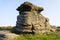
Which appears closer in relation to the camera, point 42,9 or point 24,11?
point 24,11

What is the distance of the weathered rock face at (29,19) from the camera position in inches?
772

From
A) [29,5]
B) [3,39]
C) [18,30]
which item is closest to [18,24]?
[18,30]

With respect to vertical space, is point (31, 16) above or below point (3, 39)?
above

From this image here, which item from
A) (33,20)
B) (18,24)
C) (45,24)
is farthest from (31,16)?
(45,24)

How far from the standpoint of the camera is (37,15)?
20922 millimetres

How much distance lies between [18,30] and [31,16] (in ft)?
7.11

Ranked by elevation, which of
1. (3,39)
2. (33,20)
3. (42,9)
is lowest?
(3,39)

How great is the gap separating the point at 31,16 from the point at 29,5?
53.2 inches

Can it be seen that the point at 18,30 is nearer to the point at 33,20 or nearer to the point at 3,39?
the point at 33,20

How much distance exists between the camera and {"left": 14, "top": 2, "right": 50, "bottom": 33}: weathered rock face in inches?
772

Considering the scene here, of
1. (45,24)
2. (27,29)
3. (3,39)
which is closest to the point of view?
(3,39)

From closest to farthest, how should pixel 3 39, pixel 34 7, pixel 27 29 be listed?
1. pixel 3 39
2. pixel 27 29
3. pixel 34 7

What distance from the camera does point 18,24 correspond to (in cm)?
2025

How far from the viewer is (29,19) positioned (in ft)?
64.8
